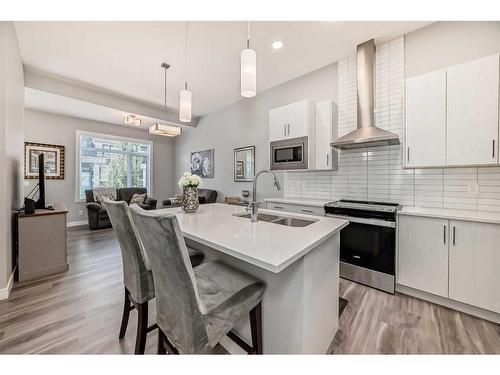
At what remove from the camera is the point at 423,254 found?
2.05m

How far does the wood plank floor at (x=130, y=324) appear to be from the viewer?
1.49 meters

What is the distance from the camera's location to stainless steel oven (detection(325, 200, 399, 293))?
219 centimetres

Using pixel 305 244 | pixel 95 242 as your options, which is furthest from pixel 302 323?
pixel 95 242

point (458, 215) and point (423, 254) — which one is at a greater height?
point (458, 215)

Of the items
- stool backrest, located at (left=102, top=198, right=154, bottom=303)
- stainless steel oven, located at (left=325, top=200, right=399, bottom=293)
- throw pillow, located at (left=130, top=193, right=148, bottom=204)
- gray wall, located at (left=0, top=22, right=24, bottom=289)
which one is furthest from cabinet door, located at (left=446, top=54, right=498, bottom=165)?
throw pillow, located at (left=130, top=193, right=148, bottom=204)

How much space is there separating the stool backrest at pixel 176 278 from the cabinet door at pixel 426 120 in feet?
8.26

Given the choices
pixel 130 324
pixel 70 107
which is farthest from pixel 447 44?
pixel 70 107

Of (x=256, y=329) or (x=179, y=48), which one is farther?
(x=179, y=48)

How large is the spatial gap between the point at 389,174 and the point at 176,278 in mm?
2768

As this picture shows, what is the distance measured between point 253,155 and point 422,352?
3598mm

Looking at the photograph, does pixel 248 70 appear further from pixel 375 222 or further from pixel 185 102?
pixel 375 222

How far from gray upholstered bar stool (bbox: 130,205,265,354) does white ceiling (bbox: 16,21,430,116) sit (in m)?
2.39
